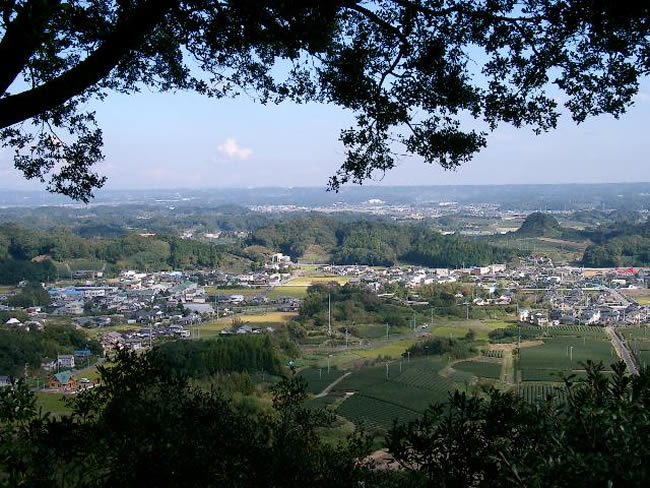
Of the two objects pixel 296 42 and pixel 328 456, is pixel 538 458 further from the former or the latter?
pixel 296 42

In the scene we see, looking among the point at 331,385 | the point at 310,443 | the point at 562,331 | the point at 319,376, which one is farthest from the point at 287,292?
the point at 310,443

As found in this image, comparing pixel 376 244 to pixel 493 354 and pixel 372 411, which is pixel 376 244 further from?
pixel 372 411

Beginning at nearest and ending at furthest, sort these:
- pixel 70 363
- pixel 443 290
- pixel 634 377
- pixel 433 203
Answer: pixel 634 377
pixel 70 363
pixel 443 290
pixel 433 203

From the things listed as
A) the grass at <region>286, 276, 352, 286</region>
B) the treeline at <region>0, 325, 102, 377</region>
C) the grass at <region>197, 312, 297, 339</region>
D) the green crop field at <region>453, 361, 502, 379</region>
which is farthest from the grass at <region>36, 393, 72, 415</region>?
the grass at <region>286, 276, 352, 286</region>

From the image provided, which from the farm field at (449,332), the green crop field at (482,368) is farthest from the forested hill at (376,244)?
the green crop field at (482,368)

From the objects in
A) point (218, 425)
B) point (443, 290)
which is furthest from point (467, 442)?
point (443, 290)

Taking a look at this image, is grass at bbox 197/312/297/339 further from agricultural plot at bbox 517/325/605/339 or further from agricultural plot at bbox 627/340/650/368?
agricultural plot at bbox 627/340/650/368
